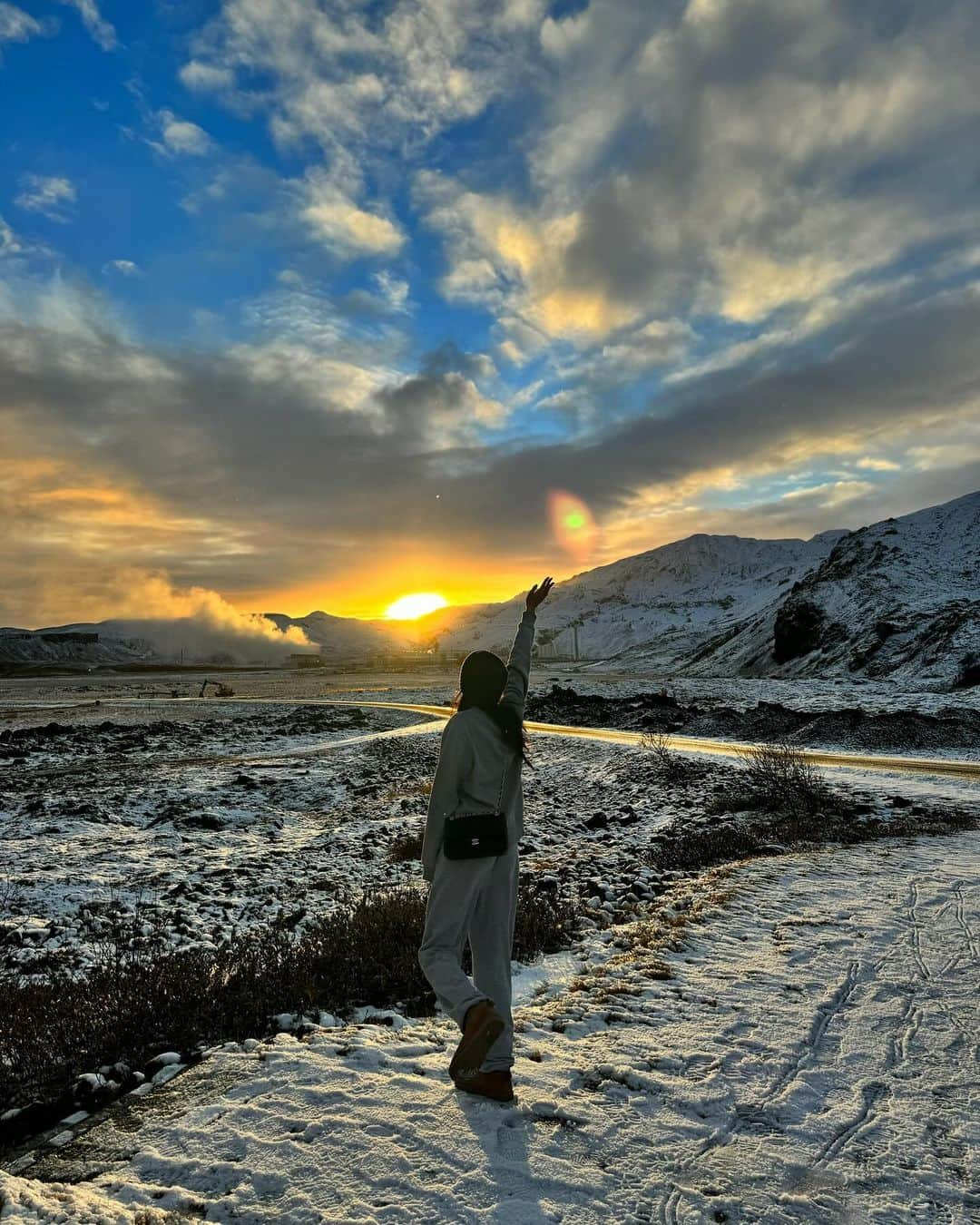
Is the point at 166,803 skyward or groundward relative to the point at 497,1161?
groundward

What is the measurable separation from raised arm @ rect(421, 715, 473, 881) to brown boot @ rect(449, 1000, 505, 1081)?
897 mm

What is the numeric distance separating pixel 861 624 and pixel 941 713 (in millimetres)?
38251

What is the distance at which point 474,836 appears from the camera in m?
4.72

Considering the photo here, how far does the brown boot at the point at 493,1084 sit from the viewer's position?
462 centimetres

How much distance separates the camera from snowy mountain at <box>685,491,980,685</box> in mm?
50781

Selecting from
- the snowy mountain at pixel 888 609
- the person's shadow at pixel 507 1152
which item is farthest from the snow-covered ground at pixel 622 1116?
the snowy mountain at pixel 888 609

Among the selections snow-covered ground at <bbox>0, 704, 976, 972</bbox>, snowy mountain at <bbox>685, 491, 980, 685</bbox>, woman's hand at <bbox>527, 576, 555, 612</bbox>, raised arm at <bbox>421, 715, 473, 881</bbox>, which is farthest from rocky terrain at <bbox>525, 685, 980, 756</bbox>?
raised arm at <bbox>421, 715, 473, 881</bbox>

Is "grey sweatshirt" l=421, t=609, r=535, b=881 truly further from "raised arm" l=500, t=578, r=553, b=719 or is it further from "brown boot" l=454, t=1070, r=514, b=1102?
"brown boot" l=454, t=1070, r=514, b=1102

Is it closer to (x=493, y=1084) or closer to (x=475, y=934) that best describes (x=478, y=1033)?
(x=493, y=1084)

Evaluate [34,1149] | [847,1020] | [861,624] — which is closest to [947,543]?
[861,624]

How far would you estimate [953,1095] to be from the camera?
187 inches

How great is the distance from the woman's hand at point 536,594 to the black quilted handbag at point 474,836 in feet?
5.77

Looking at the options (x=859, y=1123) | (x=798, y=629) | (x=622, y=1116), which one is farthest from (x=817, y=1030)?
(x=798, y=629)

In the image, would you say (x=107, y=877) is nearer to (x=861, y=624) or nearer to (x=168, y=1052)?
(x=168, y=1052)
